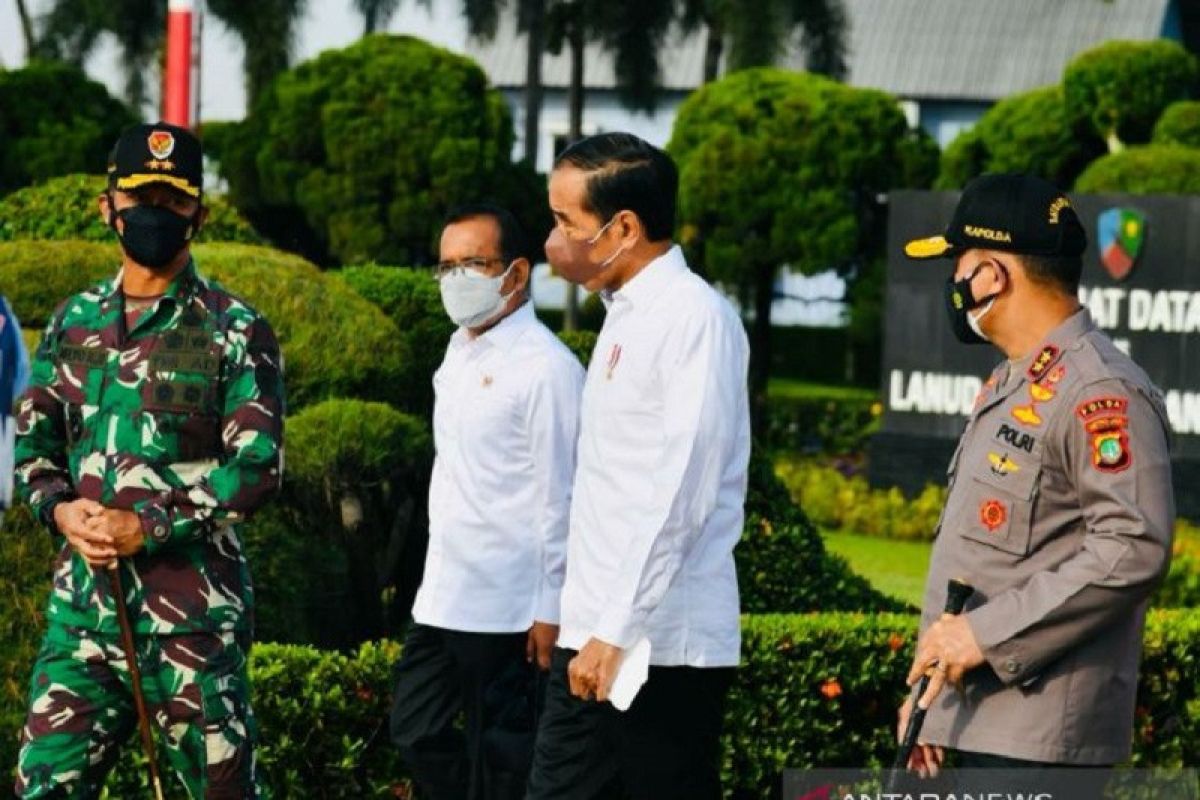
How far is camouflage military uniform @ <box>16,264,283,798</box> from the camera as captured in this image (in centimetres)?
492

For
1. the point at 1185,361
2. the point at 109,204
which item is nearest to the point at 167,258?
the point at 109,204

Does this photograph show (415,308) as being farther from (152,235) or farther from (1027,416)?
(1027,416)

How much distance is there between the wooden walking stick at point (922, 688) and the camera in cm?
419

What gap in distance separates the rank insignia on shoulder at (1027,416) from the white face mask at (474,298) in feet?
6.44

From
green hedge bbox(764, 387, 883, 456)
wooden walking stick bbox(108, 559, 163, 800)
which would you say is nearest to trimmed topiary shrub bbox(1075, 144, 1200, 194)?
green hedge bbox(764, 387, 883, 456)

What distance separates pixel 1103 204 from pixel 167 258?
10.3 metres

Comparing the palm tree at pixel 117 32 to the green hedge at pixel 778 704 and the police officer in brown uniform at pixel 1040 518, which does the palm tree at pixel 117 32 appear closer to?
the green hedge at pixel 778 704

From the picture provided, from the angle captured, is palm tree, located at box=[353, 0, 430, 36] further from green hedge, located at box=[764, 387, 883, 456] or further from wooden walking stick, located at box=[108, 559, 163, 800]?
wooden walking stick, located at box=[108, 559, 163, 800]

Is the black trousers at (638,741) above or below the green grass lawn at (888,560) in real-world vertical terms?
above

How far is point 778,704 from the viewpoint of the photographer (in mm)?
6922

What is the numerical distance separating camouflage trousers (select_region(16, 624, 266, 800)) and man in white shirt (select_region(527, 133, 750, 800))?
672 millimetres

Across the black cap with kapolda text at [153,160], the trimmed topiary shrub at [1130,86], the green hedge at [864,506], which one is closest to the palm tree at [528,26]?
the trimmed topiary shrub at [1130,86]

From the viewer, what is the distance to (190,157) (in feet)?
16.7

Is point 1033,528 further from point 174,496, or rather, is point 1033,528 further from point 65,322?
point 65,322
